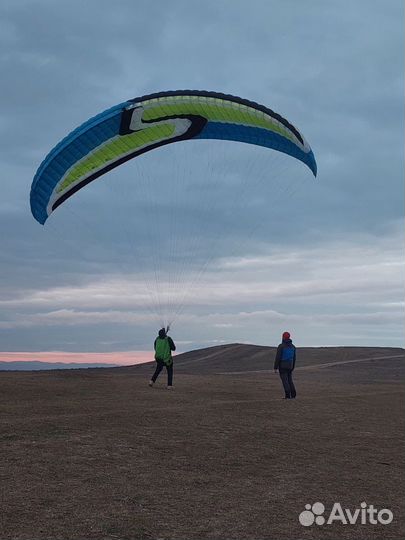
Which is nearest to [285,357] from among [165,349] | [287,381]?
[287,381]

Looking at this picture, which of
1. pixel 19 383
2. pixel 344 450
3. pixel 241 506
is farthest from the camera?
pixel 19 383

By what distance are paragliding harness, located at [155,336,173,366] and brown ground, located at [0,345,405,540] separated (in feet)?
8.40

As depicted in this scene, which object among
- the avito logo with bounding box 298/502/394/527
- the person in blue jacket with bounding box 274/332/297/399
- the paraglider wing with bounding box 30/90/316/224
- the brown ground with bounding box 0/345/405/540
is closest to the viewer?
the brown ground with bounding box 0/345/405/540

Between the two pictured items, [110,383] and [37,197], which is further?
[110,383]

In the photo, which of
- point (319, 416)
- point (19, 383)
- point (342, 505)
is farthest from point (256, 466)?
point (19, 383)

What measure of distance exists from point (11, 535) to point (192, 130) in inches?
555

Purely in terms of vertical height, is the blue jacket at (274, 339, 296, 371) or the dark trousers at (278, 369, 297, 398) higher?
the blue jacket at (274, 339, 296, 371)

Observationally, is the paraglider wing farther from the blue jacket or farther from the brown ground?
the brown ground

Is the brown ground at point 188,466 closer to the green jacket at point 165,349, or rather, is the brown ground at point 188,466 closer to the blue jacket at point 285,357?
the blue jacket at point 285,357

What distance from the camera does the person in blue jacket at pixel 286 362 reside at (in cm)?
1838

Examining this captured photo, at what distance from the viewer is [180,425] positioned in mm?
12500

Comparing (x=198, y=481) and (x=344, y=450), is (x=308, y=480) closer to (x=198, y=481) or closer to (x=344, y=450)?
(x=198, y=481)

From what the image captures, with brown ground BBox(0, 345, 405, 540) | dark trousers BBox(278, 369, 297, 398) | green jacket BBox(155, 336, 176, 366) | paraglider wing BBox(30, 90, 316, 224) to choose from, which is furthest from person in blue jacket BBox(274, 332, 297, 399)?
paraglider wing BBox(30, 90, 316, 224)

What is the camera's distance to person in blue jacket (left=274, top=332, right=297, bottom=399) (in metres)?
18.4
